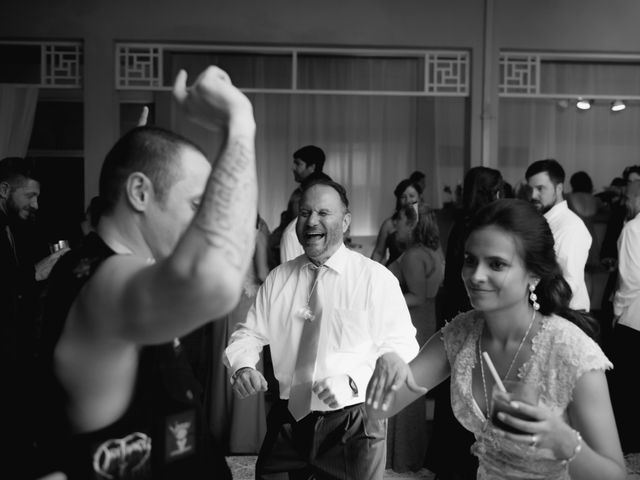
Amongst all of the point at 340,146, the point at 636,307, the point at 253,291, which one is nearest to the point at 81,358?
the point at 253,291

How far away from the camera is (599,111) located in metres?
8.20

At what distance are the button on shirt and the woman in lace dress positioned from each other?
0.40 meters

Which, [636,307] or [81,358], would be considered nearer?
[81,358]

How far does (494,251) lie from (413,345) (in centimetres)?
65

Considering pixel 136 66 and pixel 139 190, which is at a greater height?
pixel 136 66

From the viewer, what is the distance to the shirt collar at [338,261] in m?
2.61

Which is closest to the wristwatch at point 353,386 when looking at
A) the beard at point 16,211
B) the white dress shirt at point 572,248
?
the white dress shirt at point 572,248

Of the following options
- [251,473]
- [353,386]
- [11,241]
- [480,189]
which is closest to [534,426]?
[353,386]

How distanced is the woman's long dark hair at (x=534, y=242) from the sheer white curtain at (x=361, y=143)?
574 cm

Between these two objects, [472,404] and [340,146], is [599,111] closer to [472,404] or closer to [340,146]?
[340,146]

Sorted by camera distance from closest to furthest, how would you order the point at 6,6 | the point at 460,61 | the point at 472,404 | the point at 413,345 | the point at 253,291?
1. the point at 472,404
2. the point at 413,345
3. the point at 253,291
4. the point at 6,6
5. the point at 460,61

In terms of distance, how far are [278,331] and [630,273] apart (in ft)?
8.71

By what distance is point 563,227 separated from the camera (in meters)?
3.92

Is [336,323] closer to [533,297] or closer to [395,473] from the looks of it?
[533,297]
